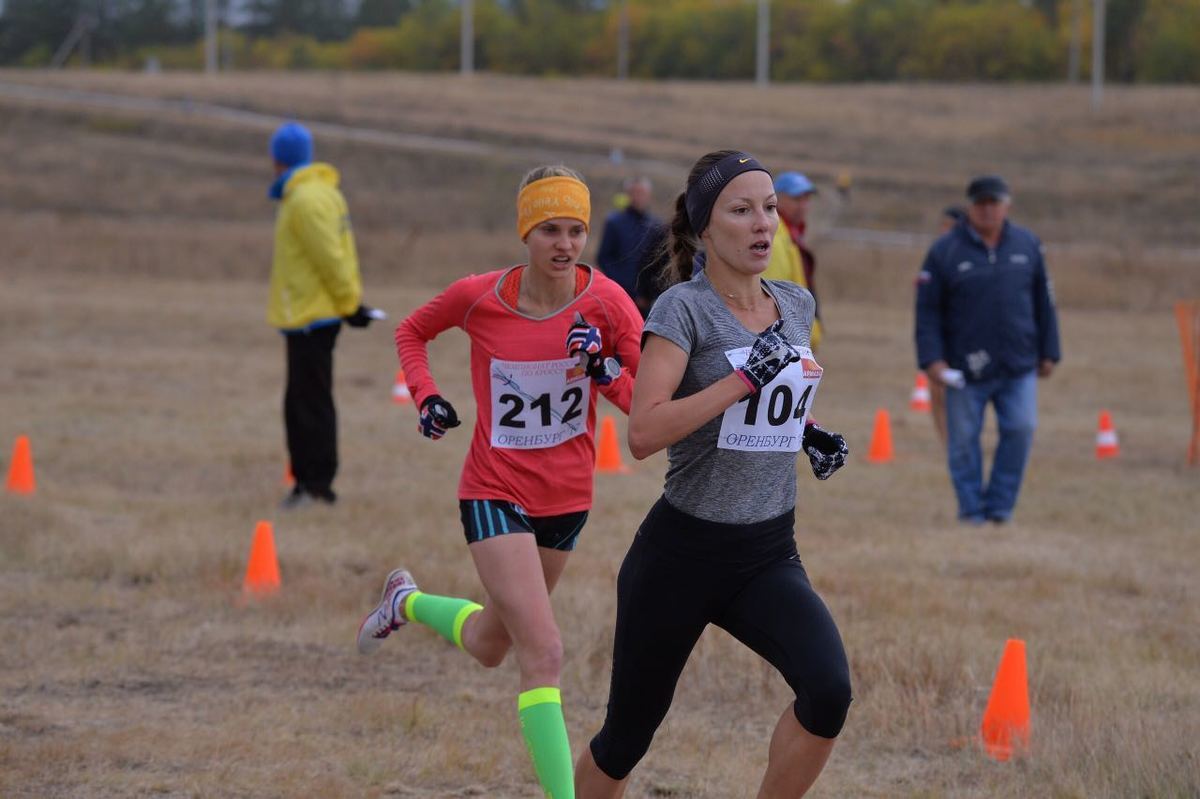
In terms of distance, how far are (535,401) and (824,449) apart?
47.3 inches

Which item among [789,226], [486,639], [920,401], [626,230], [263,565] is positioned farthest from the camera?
[920,401]

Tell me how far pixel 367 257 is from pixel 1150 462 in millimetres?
20169

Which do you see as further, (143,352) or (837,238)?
(837,238)

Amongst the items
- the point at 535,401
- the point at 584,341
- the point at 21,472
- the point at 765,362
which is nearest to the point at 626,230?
the point at 21,472

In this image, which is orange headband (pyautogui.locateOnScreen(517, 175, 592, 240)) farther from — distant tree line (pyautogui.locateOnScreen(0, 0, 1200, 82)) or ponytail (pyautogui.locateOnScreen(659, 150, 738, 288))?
distant tree line (pyautogui.locateOnScreen(0, 0, 1200, 82))

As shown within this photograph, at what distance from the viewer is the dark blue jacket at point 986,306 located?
9.77 m

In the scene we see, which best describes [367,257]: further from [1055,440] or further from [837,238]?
[1055,440]

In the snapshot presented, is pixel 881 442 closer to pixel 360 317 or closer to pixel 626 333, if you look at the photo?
pixel 360 317

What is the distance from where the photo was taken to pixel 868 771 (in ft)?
18.5

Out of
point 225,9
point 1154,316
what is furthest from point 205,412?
point 225,9

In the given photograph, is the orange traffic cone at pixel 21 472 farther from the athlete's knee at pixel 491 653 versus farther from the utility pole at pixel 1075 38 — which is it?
the utility pole at pixel 1075 38

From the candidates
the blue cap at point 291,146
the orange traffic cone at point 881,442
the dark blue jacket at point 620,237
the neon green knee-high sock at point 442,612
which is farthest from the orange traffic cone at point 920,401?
the neon green knee-high sock at point 442,612

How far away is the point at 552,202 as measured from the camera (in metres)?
5.16

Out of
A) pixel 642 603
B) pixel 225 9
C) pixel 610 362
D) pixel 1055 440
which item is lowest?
pixel 1055 440
